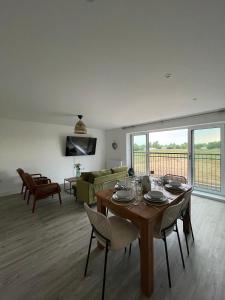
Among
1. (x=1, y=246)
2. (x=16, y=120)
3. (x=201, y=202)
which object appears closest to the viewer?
(x=1, y=246)

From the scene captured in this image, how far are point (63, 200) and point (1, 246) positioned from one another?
1705mm

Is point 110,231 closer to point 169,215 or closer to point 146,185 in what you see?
point 169,215

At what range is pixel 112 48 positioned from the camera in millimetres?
1312

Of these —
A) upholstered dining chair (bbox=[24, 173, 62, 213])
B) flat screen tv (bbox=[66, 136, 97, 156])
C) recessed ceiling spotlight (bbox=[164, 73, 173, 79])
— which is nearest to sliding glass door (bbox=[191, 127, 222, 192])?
recessed ceiling spotlight (bbox=[164, 73, 173, 79])

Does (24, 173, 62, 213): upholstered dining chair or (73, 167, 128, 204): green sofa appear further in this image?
(73, 167, 128, 204): green sofa

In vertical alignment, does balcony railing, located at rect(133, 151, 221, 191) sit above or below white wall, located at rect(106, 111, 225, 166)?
below

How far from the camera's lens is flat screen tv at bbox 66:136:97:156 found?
532 centimetres

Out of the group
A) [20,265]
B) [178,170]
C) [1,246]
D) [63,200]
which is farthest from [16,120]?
[178,170]

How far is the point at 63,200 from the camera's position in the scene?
373 centimetres

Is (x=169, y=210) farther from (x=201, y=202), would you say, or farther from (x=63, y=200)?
(x=63, y=200)

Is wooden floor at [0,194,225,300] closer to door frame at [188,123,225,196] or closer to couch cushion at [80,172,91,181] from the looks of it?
couch cushion at [80,172,91,181]

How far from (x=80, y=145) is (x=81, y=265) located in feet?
14.2

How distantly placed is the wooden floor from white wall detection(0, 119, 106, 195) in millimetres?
1925

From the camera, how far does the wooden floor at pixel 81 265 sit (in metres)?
1.40
